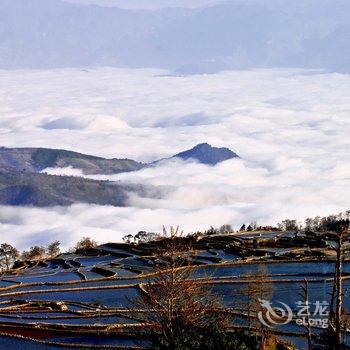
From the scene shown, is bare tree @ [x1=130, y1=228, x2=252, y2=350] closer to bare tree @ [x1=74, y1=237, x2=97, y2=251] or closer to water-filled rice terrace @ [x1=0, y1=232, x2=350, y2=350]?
water-filled rice terrace @ [x1=0, y1=232, x2=350, y2=350]

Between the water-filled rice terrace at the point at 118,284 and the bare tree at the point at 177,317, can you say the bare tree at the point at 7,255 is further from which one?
the bare tree at the point at 177,317

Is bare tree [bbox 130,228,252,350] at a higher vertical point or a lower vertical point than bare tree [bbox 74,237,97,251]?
higher

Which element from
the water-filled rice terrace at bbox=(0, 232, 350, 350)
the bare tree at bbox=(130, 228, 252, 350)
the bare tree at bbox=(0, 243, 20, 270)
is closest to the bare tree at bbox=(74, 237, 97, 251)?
the water-filled rice terrace at bbox=(0, 232, 350, 350)

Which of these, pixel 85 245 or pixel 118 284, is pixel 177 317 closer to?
pixel 118 284

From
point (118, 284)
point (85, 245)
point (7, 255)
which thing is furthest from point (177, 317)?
point (85, 245)

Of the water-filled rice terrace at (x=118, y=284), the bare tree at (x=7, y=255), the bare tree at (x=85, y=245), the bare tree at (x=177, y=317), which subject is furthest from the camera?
the bare tree at (x=7, y=255)

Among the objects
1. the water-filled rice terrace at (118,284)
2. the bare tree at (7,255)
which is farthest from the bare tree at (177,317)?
the bare tree at (7,255)

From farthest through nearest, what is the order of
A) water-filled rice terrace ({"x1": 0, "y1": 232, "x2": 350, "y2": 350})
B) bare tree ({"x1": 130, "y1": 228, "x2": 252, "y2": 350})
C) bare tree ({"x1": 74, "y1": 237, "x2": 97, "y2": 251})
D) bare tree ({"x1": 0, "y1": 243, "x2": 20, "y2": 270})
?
bare tree ({"x1": 0, "y1": 243, "x2": 20, "y2": 270}), bare tree ({"x1": 74, "y1": 237, "x2": 97, "y2": 251}), water-filled rice terrace ({"x1": 0, "y1": 232, "x2": 350, "y2": 350}), bare tree ({"x1": 130, "y1": 228, "x2": 252, "y2": 350})

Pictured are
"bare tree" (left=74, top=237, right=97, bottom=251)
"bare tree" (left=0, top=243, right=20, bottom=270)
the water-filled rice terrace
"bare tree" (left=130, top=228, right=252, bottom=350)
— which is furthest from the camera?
"bare tree" (left=0, top=243, right=20, bottom=270)

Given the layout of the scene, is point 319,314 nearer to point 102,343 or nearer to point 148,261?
point 102,343

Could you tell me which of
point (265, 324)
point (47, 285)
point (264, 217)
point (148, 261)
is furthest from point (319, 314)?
point (264, 217)
